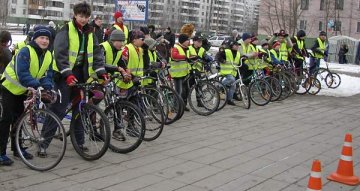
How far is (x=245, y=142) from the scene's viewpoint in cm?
740

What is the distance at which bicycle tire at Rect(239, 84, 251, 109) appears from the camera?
10734mm

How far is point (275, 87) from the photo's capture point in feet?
39.5

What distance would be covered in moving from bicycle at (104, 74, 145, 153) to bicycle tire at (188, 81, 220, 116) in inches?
130

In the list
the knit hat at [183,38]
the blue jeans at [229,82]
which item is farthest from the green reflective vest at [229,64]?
the knit hat at [183,38]

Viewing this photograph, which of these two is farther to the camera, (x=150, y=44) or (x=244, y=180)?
(x=150, y=44)

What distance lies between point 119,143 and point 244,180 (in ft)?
6.74

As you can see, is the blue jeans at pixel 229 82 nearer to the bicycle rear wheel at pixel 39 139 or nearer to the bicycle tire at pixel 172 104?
the bicycle tire at pixel 172 104

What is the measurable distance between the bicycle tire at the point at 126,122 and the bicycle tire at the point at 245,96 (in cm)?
471

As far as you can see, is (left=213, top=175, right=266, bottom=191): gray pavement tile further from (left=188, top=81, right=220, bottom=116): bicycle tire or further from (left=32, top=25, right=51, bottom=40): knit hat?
(left=188, top=81, right=220, bottom=116): bicycle tire

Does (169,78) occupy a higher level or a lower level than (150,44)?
lower

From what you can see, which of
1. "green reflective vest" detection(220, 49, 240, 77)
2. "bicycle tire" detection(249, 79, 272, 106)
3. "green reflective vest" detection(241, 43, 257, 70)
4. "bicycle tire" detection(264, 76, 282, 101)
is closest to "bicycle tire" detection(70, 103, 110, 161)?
"green reflective vest" detection(220, 49, 240, 77)

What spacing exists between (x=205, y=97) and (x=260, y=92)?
7.22ft

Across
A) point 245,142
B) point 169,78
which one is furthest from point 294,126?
point 169,78

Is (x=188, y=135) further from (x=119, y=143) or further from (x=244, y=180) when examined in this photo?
(x=244, y=180)
